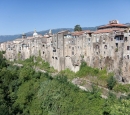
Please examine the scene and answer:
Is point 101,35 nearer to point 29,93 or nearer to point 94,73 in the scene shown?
point 94,73

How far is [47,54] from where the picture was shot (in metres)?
57.4

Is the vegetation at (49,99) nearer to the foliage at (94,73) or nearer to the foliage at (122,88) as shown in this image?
the foliage at (122,88)

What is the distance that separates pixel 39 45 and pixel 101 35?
72.0 ft

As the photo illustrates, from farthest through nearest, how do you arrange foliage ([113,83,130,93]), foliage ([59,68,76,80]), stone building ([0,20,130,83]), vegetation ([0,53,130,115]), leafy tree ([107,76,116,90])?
1. foliage ([59,68,76,80])
2. stone building ([0,20,130,83])
3. leafy tree ([107,76,116,90])
4. foliage ([113,83,130,93])
5. vegetation ([0,53,130,115])

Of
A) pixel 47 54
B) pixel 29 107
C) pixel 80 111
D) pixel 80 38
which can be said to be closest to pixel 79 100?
pixel 80 111

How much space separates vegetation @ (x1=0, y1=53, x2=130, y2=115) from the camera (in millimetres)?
31156

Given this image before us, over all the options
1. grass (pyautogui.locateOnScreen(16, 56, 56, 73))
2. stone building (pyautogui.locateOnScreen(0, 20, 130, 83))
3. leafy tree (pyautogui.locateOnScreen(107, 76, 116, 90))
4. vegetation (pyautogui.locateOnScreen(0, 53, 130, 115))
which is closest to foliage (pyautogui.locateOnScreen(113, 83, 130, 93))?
leafy tree (pyautogui.locateOnScreen(107, 76, 116, 90))

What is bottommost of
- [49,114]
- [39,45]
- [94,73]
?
[49,114]

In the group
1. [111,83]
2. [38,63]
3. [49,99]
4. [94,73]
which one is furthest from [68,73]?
Result: [49,99]

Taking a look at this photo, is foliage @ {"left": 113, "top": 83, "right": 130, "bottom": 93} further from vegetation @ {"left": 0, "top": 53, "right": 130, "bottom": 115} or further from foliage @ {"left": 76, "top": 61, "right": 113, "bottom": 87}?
vegetation @ {"left": 0, "top": 53, "right": 130, "bottom": 115}

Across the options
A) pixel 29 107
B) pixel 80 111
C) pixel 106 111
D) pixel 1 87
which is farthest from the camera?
pixel 1 87

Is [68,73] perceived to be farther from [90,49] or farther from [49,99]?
[49,99]

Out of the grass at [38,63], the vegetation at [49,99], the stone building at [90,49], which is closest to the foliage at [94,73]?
the stone building at [90,49]

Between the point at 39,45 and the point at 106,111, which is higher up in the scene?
the point at 39,45
